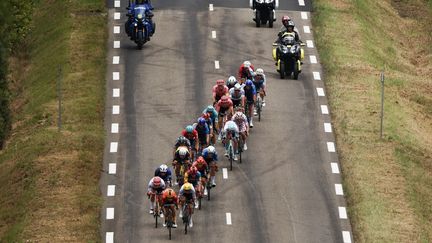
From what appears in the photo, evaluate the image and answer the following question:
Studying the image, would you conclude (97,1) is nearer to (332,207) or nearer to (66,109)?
(66,109)

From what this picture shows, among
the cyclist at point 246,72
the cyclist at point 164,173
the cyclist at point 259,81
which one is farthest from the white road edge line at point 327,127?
the cyclist at point 164,173

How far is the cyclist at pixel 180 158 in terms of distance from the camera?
56594 millimetres

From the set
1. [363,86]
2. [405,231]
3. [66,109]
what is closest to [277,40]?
[363,86]

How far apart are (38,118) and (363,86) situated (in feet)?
43.3

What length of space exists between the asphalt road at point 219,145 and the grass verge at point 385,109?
38.1 inches

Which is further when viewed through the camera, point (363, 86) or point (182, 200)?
point (363, 86)

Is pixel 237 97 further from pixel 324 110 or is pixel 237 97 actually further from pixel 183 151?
pixel 183 151

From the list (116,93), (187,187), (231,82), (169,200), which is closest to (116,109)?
(116,93)

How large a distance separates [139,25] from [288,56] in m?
7.10

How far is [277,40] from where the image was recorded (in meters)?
68.0

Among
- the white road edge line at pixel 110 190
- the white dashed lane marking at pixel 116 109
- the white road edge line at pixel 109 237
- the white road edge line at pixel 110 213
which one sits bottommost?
the white road edge line at pixel 109 237

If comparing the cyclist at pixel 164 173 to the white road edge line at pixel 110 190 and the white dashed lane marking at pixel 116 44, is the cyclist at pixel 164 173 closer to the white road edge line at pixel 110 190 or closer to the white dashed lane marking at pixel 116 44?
the white road edge line at pixel 110 190

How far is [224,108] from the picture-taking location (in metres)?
61.0

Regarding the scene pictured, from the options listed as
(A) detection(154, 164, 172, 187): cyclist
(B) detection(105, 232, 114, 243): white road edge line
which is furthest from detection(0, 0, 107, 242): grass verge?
(A) detection(154, 164, 172, 187): cyclist
